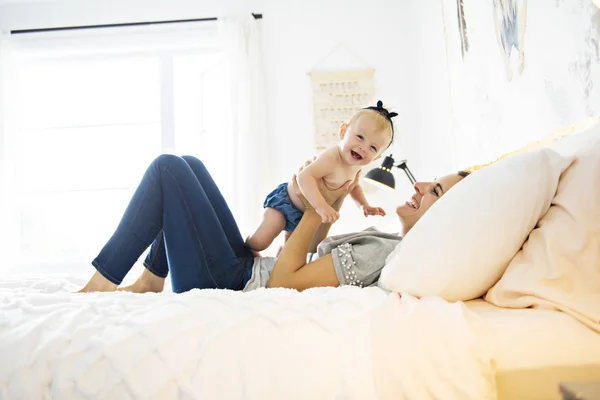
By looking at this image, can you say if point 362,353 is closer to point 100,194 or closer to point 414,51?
point 414,51

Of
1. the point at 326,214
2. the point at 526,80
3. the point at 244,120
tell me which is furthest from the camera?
the point at 244,120

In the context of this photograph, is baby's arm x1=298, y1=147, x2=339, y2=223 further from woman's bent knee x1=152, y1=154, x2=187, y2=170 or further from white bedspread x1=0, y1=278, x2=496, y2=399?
white bedspread x1=0, y1=278, x2=496, y2=399

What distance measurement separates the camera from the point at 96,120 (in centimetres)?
406

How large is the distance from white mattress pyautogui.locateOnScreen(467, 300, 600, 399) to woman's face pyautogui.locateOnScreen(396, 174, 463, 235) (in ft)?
2.17

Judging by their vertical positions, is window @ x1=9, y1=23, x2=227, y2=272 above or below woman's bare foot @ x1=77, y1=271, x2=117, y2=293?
above

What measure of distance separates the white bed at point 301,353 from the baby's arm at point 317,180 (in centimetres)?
66

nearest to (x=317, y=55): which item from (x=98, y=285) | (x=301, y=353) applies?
(x=98, y=285)

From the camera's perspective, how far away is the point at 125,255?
1384 millimetres

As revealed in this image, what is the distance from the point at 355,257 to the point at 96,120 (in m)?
3.44

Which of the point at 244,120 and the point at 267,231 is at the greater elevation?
the point at 244,120

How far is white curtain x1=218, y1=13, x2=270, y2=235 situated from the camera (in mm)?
3572

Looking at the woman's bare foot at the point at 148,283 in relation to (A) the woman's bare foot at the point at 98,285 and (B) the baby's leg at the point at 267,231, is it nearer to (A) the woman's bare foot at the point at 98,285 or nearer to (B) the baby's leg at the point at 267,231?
(A) the woman's bare foot at the point at 98,285

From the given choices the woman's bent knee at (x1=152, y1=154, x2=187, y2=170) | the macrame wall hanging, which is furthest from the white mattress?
the macrame wall hanging

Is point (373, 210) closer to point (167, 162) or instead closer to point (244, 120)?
point (167, 162)
